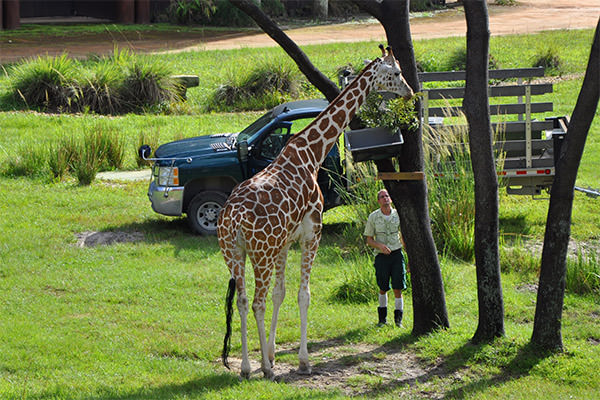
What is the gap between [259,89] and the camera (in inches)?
914

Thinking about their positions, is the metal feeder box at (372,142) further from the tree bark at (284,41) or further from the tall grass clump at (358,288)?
the tall grass clump at (358,288)

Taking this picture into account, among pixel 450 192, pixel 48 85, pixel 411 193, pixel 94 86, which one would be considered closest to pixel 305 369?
pixel 411 193

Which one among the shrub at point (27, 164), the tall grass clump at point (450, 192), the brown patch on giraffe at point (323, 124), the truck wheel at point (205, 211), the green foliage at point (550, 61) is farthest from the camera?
the green foliage at point (550, 61)

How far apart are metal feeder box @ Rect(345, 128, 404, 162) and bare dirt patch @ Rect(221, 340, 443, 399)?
6.74ft

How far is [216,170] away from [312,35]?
755 inches

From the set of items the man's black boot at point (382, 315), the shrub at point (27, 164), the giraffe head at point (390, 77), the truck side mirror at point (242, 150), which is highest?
the giraffe head at point (390, 77)

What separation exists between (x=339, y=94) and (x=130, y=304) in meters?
3.86

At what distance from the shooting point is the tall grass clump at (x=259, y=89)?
2283 centimetres

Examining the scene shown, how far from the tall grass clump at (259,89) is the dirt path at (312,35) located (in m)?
4.00

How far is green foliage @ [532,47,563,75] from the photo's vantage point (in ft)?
86.3

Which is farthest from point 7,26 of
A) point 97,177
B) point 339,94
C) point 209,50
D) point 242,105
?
point 339,94

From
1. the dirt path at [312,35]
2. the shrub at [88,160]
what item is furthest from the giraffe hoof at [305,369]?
the dirt path at [312,35]

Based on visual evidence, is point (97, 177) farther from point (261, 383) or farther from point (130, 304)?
point (261, 383)

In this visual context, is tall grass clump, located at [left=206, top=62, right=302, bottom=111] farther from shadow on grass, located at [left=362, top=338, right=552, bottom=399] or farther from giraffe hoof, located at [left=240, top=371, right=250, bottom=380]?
giraffe hoof, located at [left=240, top=371, right=250, bottom=380]
